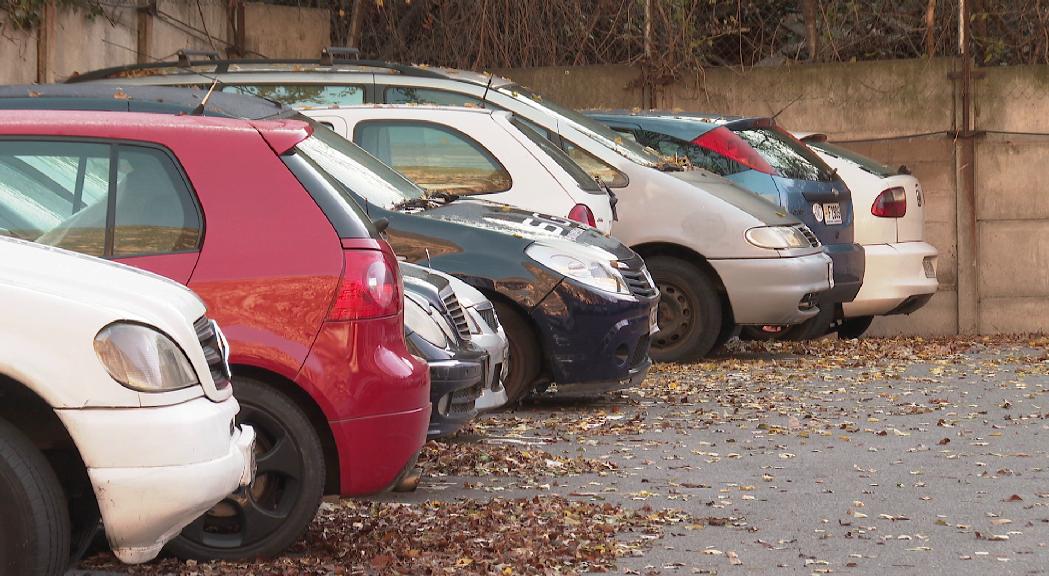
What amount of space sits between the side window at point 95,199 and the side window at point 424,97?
18.7ft

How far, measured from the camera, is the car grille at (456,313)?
7500 mm

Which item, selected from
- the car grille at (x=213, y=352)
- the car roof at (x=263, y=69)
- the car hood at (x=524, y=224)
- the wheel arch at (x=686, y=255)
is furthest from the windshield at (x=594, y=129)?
the car grille at (x=213, y=352)

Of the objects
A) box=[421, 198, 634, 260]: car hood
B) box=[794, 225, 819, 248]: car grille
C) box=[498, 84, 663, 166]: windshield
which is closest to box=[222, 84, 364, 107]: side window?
box=[498, 84, 663, 166]: windshield

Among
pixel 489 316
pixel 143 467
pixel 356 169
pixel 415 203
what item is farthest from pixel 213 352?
pixel 415 203

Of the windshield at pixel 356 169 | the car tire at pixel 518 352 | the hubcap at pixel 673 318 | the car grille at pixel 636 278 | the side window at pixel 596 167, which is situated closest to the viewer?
the windshield at pixel 356 169

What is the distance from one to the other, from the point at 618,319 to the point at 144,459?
5.34 m

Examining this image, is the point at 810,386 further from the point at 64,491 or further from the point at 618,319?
the point at 64,491

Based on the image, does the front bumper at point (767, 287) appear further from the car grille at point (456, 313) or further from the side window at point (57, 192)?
the side window at point (57, 192)

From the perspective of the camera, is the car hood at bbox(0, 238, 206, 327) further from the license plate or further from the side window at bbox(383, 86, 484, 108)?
the license plate

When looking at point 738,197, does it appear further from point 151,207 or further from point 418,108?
point 151,207

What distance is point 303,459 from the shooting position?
5910mm

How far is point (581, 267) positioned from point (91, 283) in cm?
523

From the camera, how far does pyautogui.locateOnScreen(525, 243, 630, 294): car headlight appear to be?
9539 mm

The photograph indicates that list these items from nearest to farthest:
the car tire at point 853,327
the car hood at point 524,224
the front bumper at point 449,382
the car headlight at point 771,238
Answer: the front bumper at point 449,382, the car hood at point 524,224, the car headlight at point 771,238, the car tire at point 853,327
